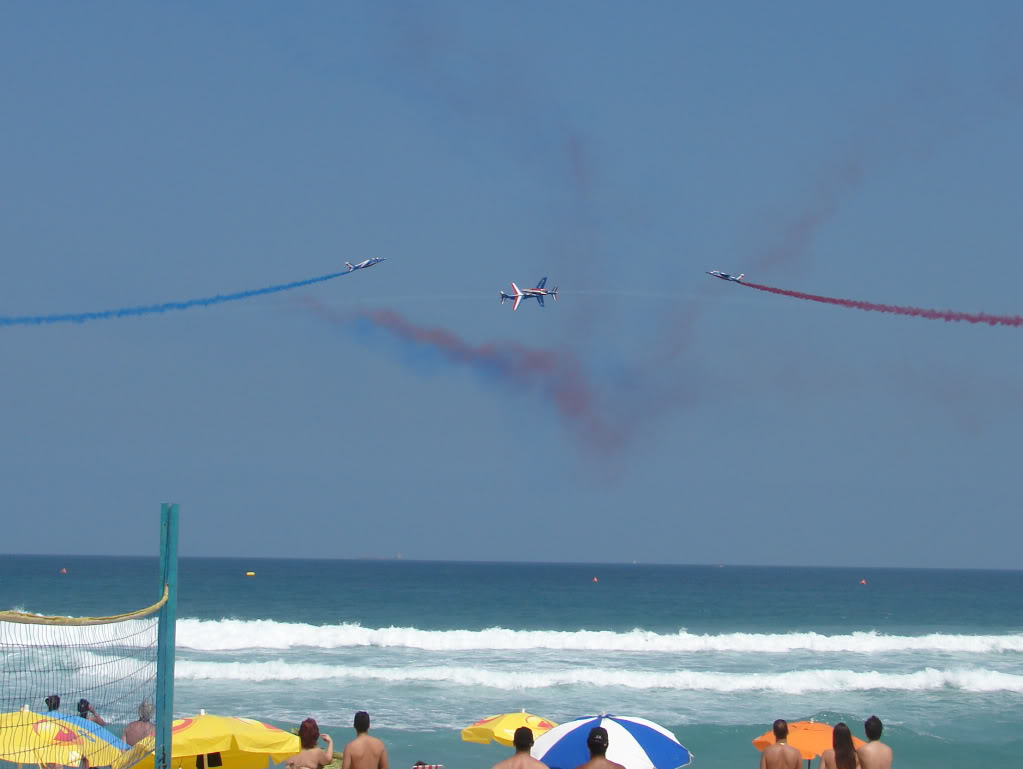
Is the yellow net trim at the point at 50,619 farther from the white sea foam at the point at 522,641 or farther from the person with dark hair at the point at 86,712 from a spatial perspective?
the white sea foam at the point at 522,641

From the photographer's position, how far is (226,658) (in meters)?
31.1

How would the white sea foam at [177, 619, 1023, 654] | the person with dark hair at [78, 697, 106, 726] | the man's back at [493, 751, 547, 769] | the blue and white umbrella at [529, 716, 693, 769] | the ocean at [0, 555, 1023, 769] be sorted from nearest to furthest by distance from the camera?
the man's back at [493, 751, 547, 769] < the blue and white umbrella at [529, 716, 693, 769] < the person with dark hair at [78, 697, 106, 726] < the ocean at [0, 555, 1023, 769] < the white sea foam at [177, 619, 1023, 654]

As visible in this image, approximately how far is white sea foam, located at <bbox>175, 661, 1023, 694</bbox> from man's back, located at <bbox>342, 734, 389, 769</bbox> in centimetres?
1479

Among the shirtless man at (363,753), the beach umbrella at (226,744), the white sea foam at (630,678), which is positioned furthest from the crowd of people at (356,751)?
the white sea foam at (630,678)

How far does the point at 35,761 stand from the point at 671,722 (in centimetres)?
1284

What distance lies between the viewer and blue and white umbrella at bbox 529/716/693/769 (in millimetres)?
12109

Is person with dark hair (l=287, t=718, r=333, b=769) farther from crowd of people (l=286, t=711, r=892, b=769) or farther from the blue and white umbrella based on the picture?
the blue and white umbrella

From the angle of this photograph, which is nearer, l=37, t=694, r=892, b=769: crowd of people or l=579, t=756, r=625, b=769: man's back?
l=579, t=756, r=625, b=769: man's back

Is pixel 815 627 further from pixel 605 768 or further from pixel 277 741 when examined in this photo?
pixel 605 768

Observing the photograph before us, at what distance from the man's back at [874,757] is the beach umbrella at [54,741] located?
7.89 m

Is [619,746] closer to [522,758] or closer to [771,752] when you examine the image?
[771,752]

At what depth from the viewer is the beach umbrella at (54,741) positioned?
1173cm

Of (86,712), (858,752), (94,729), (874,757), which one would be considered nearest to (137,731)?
(94,729)

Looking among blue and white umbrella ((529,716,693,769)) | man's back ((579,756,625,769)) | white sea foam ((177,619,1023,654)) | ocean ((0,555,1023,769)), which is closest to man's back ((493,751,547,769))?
man's back ((579,756,625,769))
